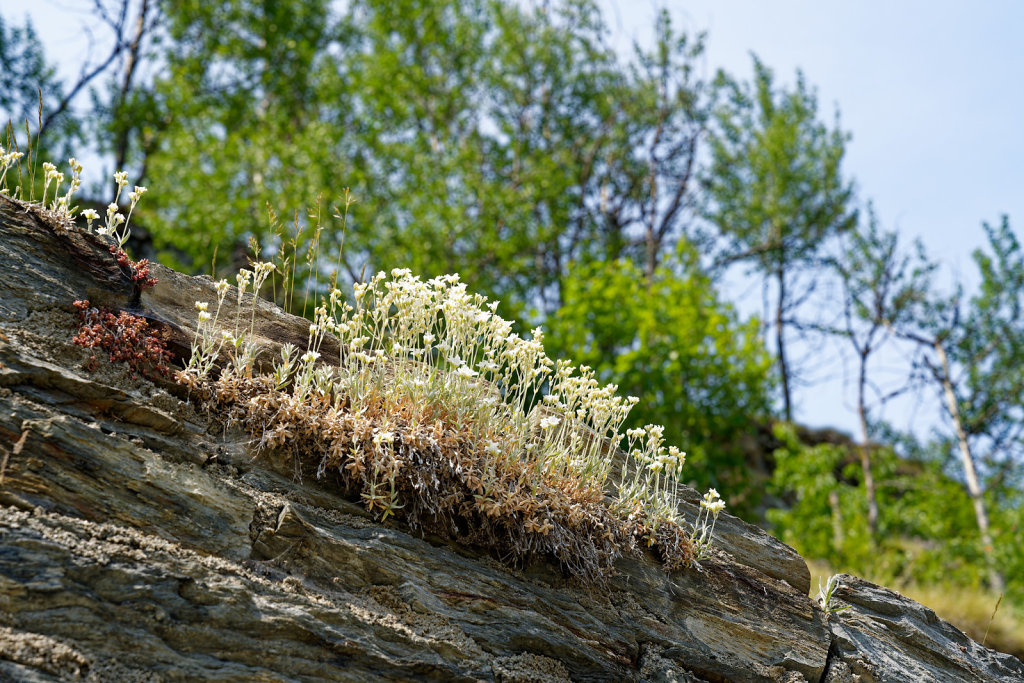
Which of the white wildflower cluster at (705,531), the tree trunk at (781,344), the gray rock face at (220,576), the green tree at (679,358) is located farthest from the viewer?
the tree trunk at (781,344)

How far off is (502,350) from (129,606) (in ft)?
8.59

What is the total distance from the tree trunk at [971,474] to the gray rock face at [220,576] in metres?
13.4

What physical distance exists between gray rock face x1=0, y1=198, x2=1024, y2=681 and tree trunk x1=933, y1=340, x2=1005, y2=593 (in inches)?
529

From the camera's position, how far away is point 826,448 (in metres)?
17.0

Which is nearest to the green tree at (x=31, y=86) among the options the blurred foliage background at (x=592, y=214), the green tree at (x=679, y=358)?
the blurred foliage background at (x=592, y=214)

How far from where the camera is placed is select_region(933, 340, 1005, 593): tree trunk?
52.5 feet

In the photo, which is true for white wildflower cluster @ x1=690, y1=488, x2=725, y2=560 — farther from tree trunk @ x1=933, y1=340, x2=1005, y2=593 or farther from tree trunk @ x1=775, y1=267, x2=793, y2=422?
tree trunk @ x1=775, y1=267, x2=793, y2=422

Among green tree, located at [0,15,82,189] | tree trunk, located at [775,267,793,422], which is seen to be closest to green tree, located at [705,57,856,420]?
tree trunk, located at [775,267,793,422]

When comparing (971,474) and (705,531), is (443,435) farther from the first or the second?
(971,474)

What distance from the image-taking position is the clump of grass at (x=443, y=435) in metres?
4.25

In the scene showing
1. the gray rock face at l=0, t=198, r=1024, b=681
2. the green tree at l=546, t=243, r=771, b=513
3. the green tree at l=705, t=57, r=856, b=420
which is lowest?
the gray rock face at l=0, t=198, r=1024, b=681

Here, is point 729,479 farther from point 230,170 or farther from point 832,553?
point 230,170

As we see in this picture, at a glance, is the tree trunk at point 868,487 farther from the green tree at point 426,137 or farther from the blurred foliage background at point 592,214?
the green tree at point 426,137

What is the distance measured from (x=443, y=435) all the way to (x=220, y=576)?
149 cm
